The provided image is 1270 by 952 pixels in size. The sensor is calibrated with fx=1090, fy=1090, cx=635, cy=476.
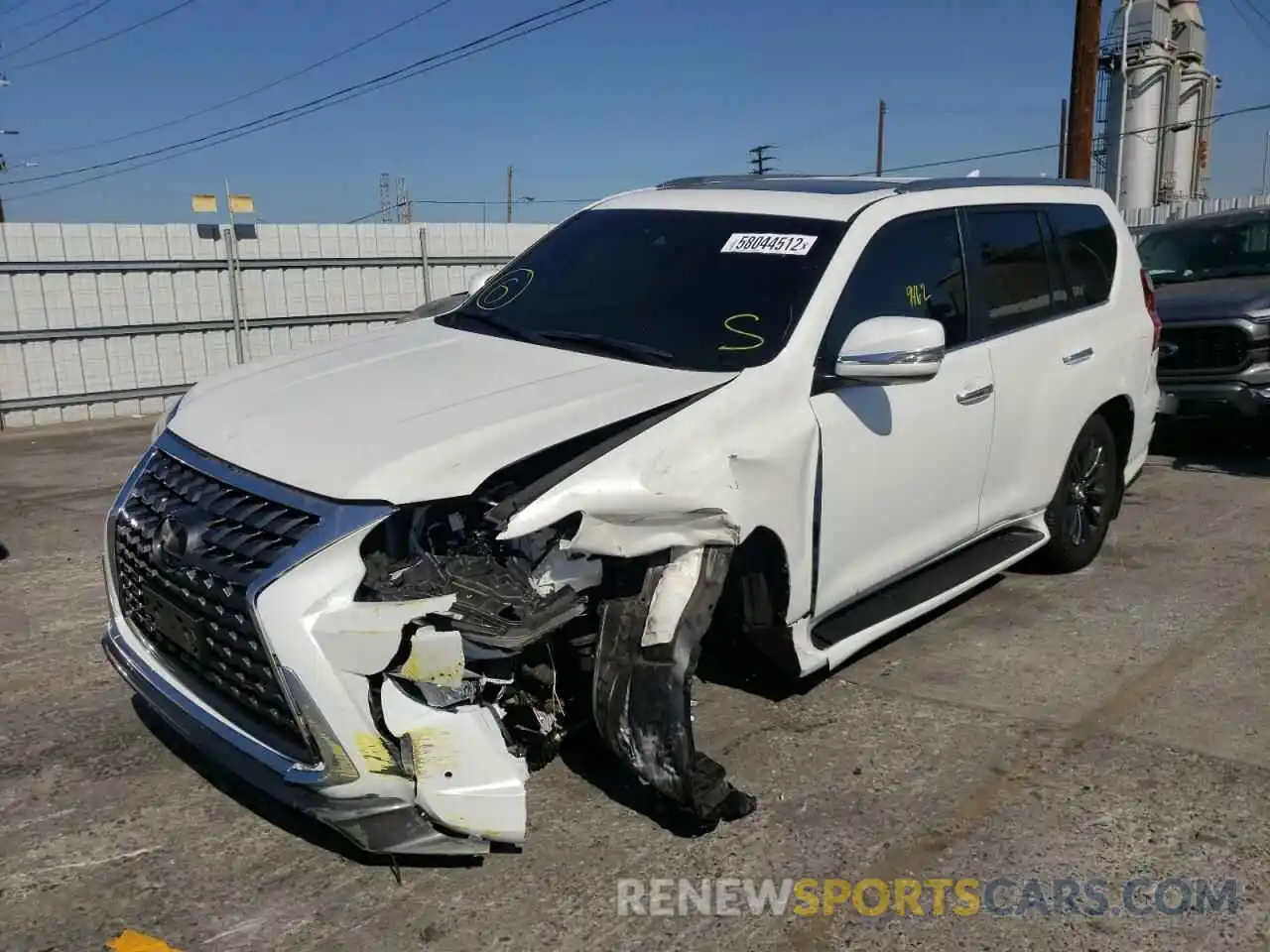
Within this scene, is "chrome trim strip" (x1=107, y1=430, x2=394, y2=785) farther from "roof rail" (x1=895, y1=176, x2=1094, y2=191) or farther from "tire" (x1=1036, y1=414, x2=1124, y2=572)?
"tire" (x1=1036, y1=414, x2=1124, y2=572)

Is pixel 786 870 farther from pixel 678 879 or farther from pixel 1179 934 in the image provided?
pixel 1179 934

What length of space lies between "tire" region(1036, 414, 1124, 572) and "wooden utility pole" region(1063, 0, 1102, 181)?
8.88 m

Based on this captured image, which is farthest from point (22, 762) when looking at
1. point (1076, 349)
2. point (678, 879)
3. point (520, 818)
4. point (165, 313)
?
point (165, 313)

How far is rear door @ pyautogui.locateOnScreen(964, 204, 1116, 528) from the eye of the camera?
15.0ft

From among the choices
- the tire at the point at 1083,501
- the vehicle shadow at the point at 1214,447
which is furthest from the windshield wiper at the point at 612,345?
the vehicle shadow at the point at 1214,447

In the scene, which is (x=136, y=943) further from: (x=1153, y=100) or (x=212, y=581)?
(x=1153, y=100)

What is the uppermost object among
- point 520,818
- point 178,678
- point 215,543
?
point 215,543

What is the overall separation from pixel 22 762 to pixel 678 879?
2.33 metres

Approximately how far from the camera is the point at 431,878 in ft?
9.94

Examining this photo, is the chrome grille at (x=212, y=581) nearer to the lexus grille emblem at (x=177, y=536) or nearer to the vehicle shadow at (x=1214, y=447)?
the lexus grille emblem at (x=177, y=536)

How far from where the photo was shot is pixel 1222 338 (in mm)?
7906

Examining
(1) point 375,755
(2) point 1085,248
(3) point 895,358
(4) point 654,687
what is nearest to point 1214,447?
(2) point 1085,248

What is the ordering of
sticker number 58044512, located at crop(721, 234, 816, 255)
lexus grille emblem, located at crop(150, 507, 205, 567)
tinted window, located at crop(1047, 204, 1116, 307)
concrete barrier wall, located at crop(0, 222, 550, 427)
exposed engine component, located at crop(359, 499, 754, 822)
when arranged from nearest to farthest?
1. exposed engine component, located at crop(359, 499, 754, 822)
2. lexus grille emblem, located at crop(150, 507, 205, 567)
3. sticker number 58044512, located at crop(721, 234, 816, 255)
4. tinted window, located at crop(1047, 204, 1116, 307)
5. concrete barrier wall, located at crop(0, 222, 550, 427)

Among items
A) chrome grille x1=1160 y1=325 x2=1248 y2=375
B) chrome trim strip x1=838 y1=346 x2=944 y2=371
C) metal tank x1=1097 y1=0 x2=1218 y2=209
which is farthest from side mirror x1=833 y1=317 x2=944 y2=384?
metal tank x1=1097 y1=0 x2=1218 y2=209
